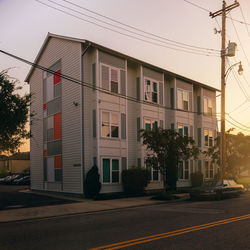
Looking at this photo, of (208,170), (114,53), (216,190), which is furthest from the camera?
(208,170)

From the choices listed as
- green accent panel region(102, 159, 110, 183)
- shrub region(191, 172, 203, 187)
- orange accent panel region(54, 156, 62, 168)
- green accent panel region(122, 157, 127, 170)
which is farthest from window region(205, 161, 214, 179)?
orange accent panel region(54, 156, 62, 168)

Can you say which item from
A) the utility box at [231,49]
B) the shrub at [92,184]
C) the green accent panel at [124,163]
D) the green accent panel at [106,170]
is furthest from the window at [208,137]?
the shrub at [92,184]

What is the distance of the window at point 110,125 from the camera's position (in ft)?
76.4

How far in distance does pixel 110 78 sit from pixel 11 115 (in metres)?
10.0

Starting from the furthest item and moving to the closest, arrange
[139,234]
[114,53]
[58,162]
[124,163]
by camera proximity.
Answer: [58,162]
[124,163]
[114,53]
[139,234]

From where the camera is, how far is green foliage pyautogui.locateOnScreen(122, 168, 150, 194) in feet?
76.7

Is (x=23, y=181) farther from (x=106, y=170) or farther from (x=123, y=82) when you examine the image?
(x=123, y=82)

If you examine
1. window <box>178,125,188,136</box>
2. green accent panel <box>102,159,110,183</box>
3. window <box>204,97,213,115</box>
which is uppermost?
window <box>204,97,213,115</box>

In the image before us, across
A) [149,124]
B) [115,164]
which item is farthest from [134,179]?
[149,124]

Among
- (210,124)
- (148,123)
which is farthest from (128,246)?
(210,124)

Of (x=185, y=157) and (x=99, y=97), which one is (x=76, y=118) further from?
(x=185, y=157)

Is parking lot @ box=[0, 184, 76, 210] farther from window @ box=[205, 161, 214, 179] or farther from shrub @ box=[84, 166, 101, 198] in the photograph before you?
window @ box=[205, 161, 214, 179]

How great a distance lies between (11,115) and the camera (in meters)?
15.4

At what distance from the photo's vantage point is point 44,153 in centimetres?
2792
